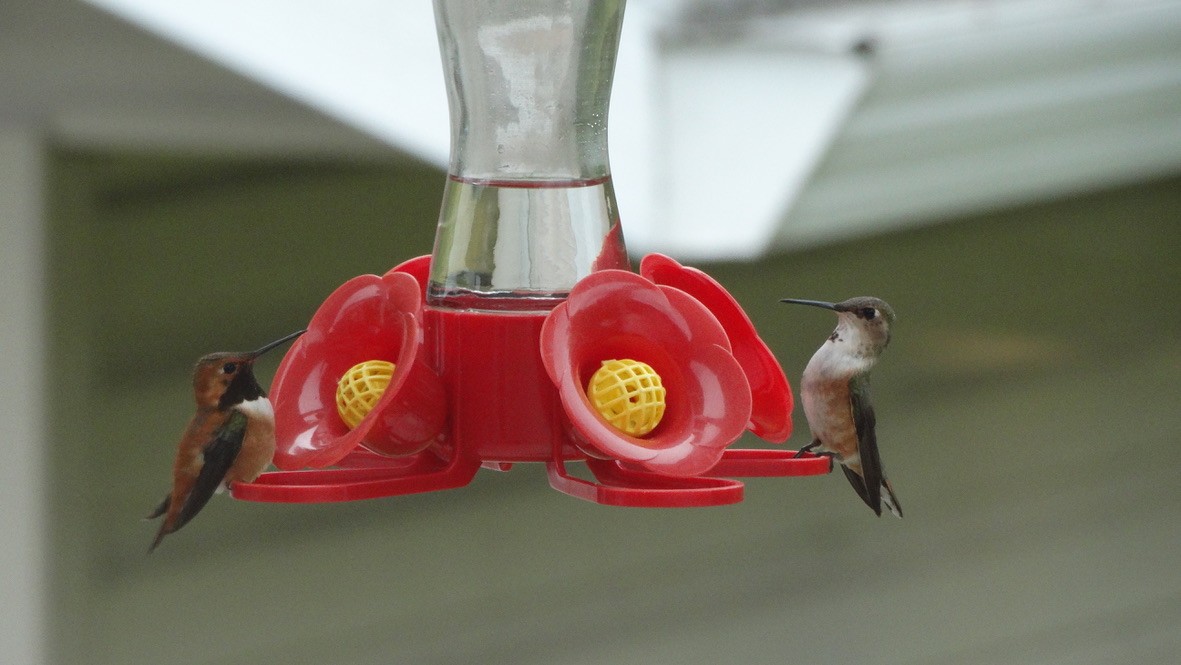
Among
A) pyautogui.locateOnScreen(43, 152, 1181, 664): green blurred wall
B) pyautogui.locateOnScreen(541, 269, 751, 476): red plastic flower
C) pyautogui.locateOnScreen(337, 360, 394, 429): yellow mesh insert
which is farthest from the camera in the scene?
pyautogui.locateOnScreen(43, 152, 1181, 664): green blurred wall

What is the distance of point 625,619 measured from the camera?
490 cm

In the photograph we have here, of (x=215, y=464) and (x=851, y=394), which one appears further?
(x=851, y=394)

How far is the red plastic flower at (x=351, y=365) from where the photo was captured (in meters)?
1.48

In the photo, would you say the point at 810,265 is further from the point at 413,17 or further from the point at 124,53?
the point at 124,53

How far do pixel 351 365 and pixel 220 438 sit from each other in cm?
24

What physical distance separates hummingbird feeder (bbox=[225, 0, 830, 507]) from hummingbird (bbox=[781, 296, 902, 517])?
4cm

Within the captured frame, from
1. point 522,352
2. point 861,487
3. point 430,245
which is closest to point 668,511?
point 430,245

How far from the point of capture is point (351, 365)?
165 cm

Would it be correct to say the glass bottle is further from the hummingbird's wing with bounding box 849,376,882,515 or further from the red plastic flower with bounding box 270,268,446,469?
the hummingbird's wing with bounding box 849,376,882,515

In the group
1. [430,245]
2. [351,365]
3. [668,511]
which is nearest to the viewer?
[351,365]

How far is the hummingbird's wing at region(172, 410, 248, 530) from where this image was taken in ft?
4.69

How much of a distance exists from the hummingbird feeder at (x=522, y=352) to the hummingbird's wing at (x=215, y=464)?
0.10 feet

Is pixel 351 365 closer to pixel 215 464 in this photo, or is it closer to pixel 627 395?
pixel 215 464

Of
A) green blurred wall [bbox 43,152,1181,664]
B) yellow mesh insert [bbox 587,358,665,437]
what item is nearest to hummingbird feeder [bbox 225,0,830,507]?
yellow mesh insert [bbox 587,358,665,437]
